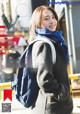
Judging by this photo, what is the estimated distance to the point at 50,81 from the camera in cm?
185

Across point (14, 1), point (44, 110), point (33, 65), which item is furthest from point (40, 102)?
point (14, 1)

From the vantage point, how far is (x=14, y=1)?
911cm

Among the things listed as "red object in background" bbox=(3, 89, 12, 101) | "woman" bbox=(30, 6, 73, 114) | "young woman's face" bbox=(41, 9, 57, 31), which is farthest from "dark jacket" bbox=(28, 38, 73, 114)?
"red object in background" bbox=(3, 89, 12, 101)

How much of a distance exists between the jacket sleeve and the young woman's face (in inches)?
7.7

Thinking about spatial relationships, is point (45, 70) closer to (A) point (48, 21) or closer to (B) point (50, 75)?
(B) point (50, 75)

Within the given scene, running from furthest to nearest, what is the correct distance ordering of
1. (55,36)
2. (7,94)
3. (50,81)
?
(7,94)
(55,36)
(50,81)

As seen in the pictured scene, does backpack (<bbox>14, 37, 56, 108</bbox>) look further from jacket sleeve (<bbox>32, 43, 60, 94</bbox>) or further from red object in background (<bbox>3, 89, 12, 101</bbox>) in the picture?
red object in background (<bbox>3, 89, 12, 101</bbox>)

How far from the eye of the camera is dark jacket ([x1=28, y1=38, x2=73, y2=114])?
1862 millimetres

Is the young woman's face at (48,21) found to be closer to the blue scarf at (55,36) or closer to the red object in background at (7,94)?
the blue scarf at (55,36)

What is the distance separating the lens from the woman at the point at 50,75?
186 cm

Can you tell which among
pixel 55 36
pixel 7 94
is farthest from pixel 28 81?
pixel 7 94

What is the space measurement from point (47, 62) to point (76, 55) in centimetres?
682

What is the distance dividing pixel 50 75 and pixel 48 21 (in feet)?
1.36

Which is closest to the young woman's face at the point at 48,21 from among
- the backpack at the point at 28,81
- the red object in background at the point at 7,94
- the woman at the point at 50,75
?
the woman at the point at 50,75
